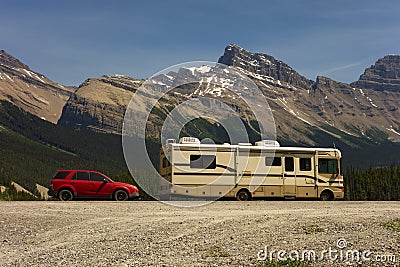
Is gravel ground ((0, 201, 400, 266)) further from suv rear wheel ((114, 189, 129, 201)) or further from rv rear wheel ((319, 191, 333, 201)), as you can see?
rv rear wheel ((319, 191, 333, 201))

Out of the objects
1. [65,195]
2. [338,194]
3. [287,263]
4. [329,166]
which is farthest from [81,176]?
[287,263]

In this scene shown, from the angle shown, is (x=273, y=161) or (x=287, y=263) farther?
(x=273, y=161)

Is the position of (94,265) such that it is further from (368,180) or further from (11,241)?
(368,180)

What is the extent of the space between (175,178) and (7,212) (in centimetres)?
1123

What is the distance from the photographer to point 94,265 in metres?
13.4

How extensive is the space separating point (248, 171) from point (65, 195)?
10.6 metres

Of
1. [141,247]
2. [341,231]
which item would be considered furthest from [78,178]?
[341,231]

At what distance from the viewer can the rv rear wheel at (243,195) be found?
32188 mm

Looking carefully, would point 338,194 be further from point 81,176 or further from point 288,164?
point 81,176

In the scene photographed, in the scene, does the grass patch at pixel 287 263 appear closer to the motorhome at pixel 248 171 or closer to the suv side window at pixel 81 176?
the motorhome at pixel 248 171

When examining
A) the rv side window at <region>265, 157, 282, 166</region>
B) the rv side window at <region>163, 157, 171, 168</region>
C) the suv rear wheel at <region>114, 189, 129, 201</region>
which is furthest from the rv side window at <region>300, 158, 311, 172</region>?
the suv rear wheel at <region>114, 189, 129, 201</region>

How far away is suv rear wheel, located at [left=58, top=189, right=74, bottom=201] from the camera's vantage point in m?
30.9

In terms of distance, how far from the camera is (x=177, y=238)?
15766mm

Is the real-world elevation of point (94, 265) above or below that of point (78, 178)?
below
